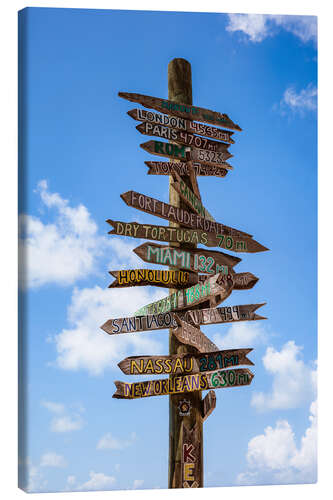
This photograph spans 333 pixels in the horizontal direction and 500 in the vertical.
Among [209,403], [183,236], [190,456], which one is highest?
[183,236]

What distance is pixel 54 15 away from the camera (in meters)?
7.92

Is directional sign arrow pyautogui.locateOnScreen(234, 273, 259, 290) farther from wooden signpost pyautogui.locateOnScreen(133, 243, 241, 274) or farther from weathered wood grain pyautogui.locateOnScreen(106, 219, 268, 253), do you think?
weathered wood grain pyautogui.locateOnScreen(106, 219, 268, 253)

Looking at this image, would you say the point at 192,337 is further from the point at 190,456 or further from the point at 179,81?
the point at 179,81

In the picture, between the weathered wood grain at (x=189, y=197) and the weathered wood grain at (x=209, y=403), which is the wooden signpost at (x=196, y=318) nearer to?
the weathered wood grain at (x=209, y=403)

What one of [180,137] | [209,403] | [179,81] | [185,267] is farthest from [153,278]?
[179,81]

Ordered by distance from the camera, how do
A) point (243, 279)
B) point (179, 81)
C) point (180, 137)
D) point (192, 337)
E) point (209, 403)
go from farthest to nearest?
point (179, 81)
point (180, 137)
point (243, 279)
point (209, 403)
point (192, 337)

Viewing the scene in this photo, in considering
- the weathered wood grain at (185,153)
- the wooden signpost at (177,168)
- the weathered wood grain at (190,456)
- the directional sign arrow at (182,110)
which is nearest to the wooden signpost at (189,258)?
the wooden signpost at (177,168)

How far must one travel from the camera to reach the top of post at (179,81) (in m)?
8.22

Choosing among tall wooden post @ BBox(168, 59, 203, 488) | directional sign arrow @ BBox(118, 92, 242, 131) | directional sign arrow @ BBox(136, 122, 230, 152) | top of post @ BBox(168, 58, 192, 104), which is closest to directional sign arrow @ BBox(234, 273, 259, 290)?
tall wooden post @ BBox(168, 59, 203, 488)

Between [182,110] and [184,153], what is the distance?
14.0 inches

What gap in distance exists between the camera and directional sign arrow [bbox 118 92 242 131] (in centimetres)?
802

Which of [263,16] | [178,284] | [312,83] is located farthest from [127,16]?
[178,284]

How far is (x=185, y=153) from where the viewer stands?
8195mm

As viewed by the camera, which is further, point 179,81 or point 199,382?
point 179,81
